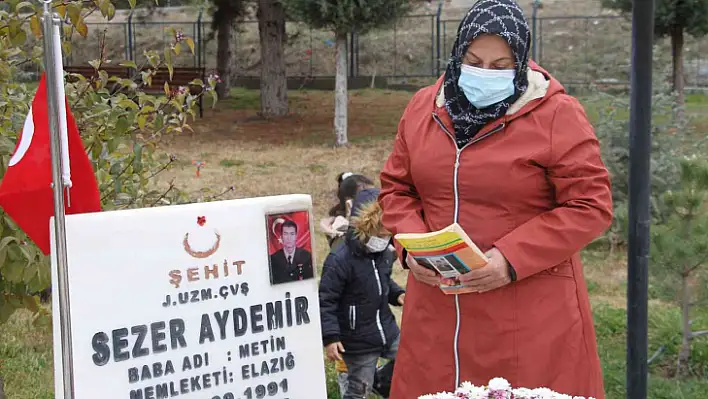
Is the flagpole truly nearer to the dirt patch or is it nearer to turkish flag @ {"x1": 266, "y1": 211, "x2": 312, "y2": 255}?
turkish flag @ {"x1": 266, "y1": 211, "x2": 312, "y2": 255}

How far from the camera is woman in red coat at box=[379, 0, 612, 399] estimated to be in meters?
2.62

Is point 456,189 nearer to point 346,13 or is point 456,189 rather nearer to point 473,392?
point 473,392

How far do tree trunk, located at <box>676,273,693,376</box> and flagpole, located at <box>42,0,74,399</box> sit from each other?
3625 millimetres

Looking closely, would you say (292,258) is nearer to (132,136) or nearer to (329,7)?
(132,136)

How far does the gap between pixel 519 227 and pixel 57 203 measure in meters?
1.25

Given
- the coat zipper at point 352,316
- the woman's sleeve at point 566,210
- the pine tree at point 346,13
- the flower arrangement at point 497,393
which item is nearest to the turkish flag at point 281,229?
the woman's sleeve at point 566,210

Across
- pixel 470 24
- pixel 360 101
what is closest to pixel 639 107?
pixel 470 24

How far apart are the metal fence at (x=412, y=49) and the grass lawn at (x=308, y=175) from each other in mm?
1956

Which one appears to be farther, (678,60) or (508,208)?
(678,60)

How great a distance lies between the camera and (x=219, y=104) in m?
21.0

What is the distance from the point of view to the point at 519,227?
2666mm

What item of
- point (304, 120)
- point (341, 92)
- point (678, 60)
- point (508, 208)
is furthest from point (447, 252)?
point (304, 120)

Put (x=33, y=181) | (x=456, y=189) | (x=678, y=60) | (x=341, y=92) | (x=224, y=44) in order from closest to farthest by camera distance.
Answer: (x=33, y=181)
(x=456, y=189)
(x=678, y=60)
(x=341, y=92)
(x=224, y=44)

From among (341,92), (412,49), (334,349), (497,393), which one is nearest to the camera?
(497,393)
